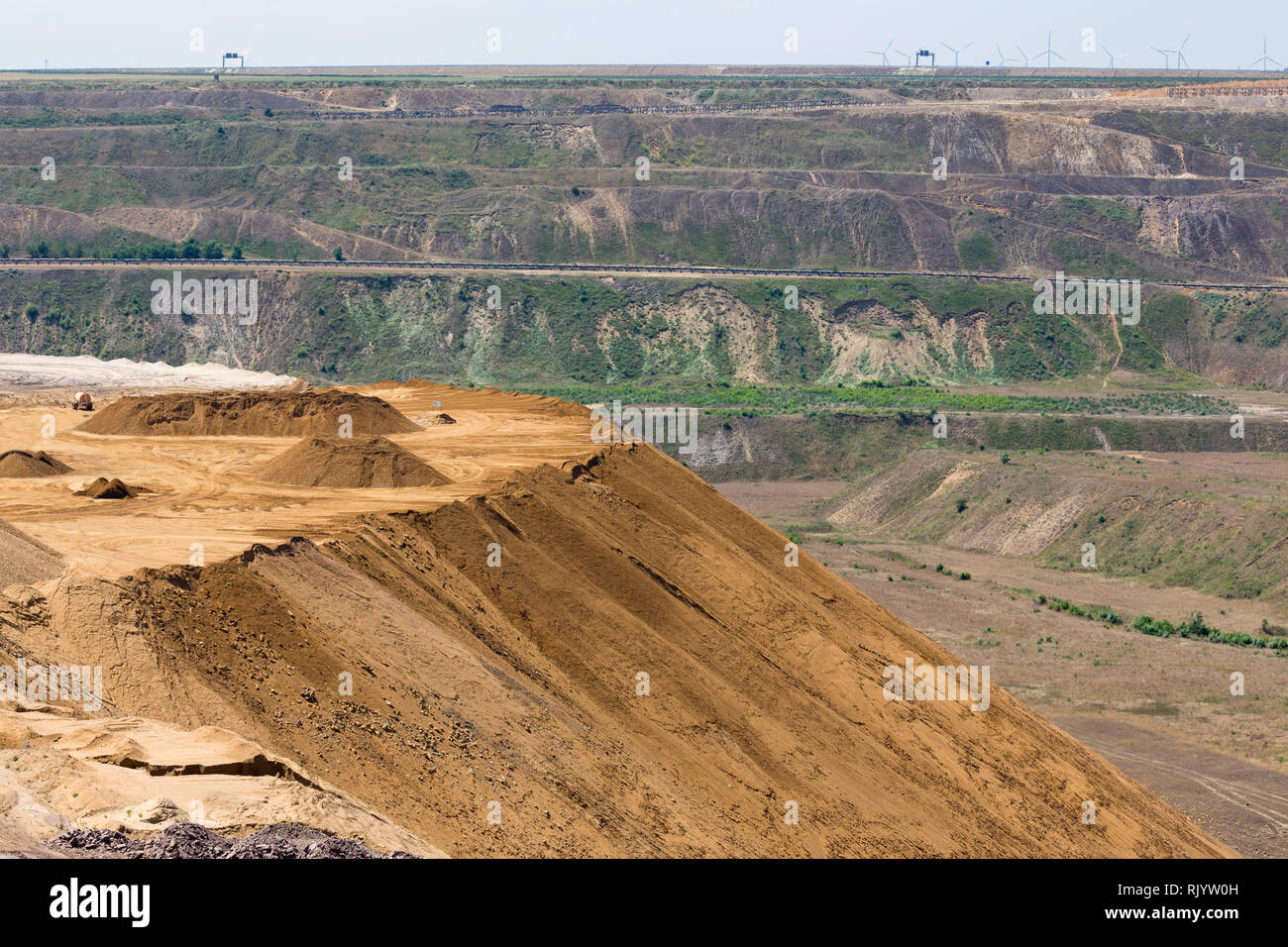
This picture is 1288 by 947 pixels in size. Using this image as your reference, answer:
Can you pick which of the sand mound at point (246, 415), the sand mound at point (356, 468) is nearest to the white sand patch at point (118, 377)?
the sand mound at point (246, 415)

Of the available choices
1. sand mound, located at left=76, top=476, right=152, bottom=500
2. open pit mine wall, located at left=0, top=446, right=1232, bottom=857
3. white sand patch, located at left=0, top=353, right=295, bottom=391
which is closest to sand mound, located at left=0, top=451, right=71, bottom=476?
sand mound, located at left=76, top=476, right=152, bottom=500

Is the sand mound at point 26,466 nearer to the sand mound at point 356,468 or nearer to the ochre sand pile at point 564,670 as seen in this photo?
the ochre sand pile at point 564,670

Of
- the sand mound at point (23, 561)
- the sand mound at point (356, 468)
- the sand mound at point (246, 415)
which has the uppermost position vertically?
the sand mound at point (23, 561)

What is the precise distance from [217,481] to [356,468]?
14.0 ft

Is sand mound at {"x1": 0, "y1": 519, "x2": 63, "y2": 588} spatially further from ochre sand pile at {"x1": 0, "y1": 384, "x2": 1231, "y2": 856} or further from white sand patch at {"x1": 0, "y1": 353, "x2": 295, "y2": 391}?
white sand patch at {"x1": 0, "y1": 353, "x2": 295, "y2": 391}

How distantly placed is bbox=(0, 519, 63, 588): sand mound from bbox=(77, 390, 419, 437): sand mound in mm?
22418

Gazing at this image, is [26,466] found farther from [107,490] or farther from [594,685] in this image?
[594,685]

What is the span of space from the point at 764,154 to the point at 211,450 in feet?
373

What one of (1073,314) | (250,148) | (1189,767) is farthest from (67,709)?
(250,148)

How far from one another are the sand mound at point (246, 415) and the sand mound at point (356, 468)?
10641 millimetres

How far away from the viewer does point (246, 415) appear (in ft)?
156

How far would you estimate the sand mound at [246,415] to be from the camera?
151 ft

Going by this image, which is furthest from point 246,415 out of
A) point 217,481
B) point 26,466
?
point 217,481

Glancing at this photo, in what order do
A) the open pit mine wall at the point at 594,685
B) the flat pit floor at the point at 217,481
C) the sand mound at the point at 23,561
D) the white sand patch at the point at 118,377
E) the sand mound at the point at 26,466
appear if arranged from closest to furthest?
the open pit mine wall at the point at 594,685, the sand mound at the point at 23,561, the flat pit floor at the point at 217,481, the sand mound at the point at 26,466, the white sand patch at the point at 118,377
